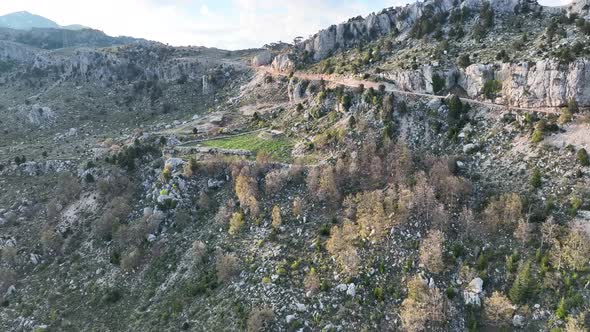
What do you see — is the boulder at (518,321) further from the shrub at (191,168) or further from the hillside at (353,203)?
the shrub at (191,168)

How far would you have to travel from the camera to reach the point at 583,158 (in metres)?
54.0

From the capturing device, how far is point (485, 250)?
51.1m

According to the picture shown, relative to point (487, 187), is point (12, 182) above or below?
below

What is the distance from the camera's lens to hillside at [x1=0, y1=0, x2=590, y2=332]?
48.1 metres

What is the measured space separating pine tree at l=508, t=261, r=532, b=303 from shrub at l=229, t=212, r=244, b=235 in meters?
→ 36.1

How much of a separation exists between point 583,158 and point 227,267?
1929 inches

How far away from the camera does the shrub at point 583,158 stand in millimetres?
53969

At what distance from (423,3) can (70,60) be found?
121 meters

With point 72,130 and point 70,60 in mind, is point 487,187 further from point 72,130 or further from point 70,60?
point 70,60

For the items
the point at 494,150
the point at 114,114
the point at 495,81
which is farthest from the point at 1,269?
the point at 495,81

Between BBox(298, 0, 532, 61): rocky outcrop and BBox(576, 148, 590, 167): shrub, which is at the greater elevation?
BBox(298, 0, 532, 61): rocky outcrop

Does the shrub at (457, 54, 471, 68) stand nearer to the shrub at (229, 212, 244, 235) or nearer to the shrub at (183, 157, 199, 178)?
the shrub at (229, 212, 244, 235)

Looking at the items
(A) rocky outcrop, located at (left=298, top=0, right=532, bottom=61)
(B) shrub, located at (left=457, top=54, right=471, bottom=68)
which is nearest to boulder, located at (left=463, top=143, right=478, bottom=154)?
(B) shrub, located at (left=457, top=54, right=471, bottom=68)

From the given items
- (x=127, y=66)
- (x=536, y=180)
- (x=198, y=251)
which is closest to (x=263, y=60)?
(x=127, y=66)
